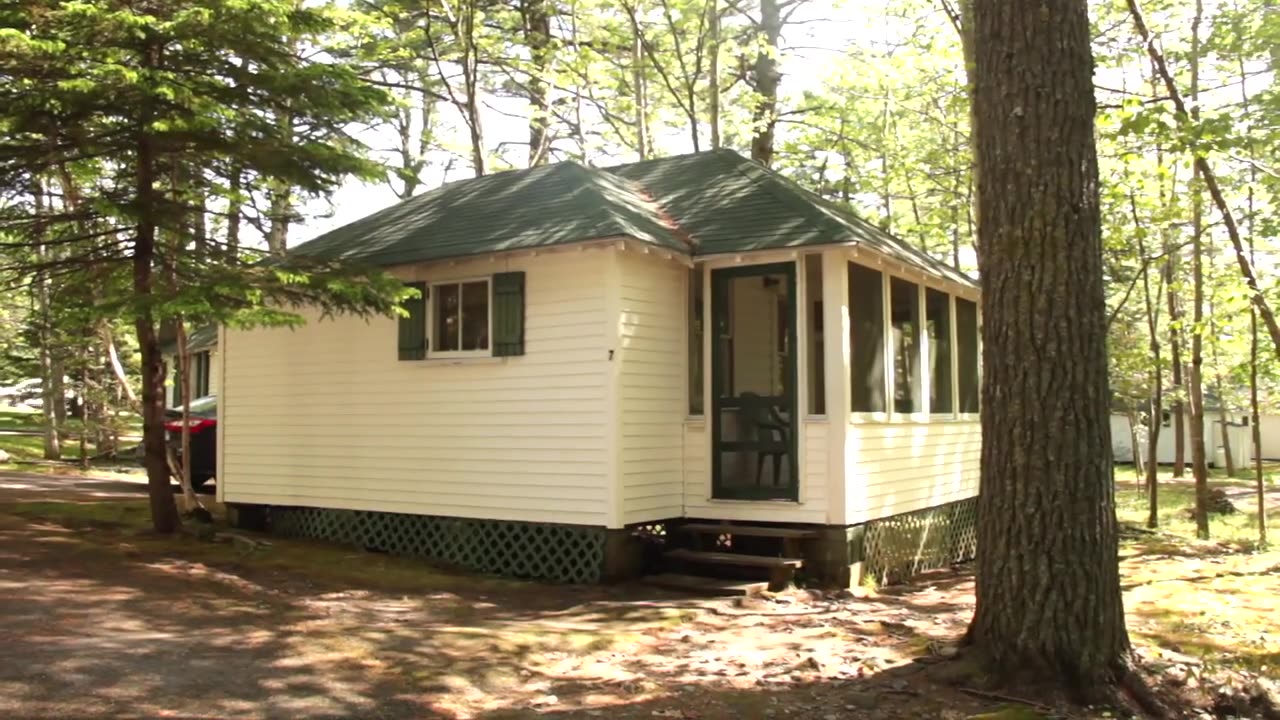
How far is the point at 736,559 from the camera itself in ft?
30.4

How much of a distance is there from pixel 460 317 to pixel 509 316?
0.84 meters

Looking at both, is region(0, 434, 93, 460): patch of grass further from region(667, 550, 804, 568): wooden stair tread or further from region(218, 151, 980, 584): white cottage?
region(667, 550, 804, 568): wooden stair tread

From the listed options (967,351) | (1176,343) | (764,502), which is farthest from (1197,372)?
(764,502)

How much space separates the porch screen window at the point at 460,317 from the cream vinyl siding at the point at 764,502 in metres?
2.29

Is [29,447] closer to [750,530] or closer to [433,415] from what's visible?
[433,415]

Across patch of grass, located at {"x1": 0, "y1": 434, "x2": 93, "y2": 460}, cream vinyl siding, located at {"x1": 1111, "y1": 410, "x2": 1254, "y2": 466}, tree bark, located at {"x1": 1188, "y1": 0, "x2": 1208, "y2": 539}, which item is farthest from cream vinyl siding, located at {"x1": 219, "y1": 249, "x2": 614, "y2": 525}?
cream vinyl siding, located at {"x1": 1111, "y1": 410, "x2": 1254, "y2": 466}

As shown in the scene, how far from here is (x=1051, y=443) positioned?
559 cm

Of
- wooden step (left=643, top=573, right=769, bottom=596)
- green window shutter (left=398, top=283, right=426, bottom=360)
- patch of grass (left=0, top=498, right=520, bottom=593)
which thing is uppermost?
green window shutter (left=398, top=283, right=426, bottom=360)

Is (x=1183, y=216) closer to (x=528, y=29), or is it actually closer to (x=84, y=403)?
(x=528, y=29)

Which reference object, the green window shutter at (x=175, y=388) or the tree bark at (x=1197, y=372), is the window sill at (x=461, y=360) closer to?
the tree bark at (x=1197, y=372)

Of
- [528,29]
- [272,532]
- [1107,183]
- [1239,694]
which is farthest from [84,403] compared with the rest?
[1239,694]

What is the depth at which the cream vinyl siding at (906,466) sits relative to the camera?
31.1 ft

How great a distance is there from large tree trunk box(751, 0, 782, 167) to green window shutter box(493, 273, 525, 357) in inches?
437

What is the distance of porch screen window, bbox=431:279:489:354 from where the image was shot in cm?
1009
